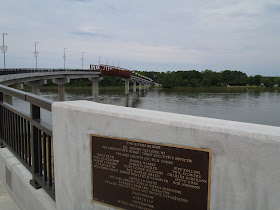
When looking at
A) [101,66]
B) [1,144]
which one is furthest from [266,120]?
[101,66]

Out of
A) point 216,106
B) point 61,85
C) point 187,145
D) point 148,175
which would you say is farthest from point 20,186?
point 216,106

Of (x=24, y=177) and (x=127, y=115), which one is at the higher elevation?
(x=127, y=115)

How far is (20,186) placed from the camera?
4.29 metres

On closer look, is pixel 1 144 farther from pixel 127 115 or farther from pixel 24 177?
pixel 127 115

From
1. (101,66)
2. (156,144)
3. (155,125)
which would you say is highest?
(101,66)

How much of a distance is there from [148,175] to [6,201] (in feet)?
10.3

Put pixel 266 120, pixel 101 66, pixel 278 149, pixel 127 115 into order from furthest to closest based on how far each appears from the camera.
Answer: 1. pixel 101 66
2. pixel 266 120
3. pixel 127 115
4. pixel 278 149

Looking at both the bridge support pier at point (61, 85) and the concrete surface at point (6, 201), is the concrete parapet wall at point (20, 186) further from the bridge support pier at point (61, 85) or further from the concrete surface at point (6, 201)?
the bridge support pier at point (61, 85)

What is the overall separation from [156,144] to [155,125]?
0.21 meters

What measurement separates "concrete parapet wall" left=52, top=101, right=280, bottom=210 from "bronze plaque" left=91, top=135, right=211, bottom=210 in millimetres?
83

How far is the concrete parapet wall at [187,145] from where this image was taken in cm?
217

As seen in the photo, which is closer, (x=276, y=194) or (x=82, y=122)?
(x=276, y=194)

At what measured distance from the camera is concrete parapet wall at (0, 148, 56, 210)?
12.3ft

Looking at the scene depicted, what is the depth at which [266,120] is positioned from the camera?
108 ft
